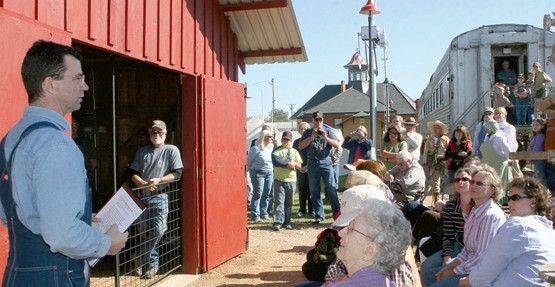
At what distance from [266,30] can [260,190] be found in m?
4.06

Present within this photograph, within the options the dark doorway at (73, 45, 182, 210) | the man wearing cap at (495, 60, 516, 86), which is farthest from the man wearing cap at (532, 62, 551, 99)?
the dark doorway at (73, 45, 182, 210)

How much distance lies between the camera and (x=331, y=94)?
67.8 meters

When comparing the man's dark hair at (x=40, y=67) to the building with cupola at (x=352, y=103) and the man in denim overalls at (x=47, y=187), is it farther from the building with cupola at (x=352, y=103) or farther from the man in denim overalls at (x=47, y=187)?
the building with cupola at (x=352, y=103)

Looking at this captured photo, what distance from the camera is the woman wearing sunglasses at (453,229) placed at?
5.04 m

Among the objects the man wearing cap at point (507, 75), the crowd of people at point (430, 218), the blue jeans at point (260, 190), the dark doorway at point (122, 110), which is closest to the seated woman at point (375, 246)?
the crowd of people at point (430, 218)

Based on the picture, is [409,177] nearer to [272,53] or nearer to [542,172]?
[542,172]

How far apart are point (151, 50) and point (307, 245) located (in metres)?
Result: 4.08

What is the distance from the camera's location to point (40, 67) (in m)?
2.39

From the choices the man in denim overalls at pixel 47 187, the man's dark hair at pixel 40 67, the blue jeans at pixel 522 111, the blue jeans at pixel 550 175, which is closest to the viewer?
the man in denim overalls at pixel 47 187

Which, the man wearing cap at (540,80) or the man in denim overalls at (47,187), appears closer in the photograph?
the man in denim overalls at (47,187)

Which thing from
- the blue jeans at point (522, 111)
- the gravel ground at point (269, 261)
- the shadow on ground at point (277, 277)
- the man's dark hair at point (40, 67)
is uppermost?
the blue jeans at point (522, 111)

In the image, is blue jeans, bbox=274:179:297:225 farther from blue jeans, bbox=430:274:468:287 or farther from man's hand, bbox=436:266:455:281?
blue jeans, bbox=430:274:468:287

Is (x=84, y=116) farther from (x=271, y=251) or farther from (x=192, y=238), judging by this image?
(x=271, y=251)

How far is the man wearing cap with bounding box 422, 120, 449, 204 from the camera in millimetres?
11477
